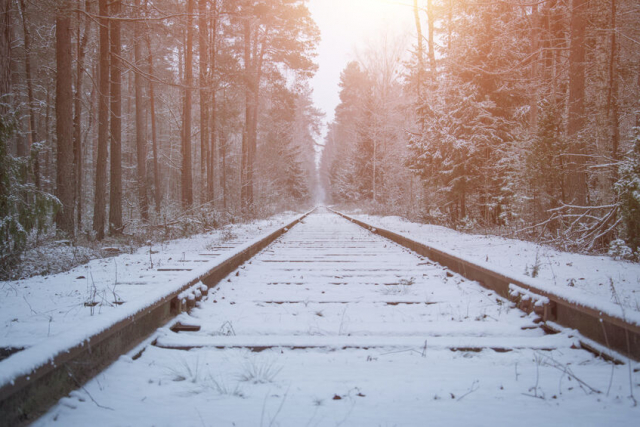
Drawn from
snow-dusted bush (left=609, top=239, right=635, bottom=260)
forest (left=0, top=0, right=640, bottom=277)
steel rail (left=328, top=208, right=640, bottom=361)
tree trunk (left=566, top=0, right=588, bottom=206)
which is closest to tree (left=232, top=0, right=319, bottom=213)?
forest (left=0, top=0, right=640, bottom=277)

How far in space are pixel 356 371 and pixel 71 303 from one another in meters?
2.42

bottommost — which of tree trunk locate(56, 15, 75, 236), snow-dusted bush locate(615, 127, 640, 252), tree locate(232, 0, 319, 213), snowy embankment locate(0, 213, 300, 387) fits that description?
snowy embankment locate(0, 213, 300, 387)

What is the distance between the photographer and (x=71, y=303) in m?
3.03

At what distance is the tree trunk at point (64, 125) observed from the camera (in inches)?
331

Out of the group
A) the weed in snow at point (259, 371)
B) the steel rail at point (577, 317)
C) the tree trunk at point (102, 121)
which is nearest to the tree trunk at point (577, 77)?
the steel rail at point (577, 317)

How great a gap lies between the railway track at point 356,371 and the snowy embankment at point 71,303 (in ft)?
0.77

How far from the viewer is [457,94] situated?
12000mm

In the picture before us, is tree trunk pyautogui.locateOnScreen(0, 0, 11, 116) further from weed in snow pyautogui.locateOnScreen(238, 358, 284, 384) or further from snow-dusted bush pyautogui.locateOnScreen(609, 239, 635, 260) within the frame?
snow-dusted bush pyautogui.locateOnScreen(609, 239, 635, 260)

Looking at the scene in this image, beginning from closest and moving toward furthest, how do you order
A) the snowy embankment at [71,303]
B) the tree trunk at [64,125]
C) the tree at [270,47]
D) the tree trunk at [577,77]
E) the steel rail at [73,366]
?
1. the steel rail at [73,366]
2. the snowy embankment at [71,303]
3. the tree trunk at [577,77]
4. the tree trunk at [64,125]
5. the tree at [270,47]

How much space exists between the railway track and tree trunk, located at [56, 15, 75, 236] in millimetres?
6854

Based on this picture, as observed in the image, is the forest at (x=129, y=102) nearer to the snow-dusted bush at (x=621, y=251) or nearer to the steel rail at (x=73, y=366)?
the steel rail at (x=73, y=366)

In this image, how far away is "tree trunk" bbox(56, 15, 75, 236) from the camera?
8.41 m

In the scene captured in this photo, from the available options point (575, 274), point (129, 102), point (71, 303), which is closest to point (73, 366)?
point (71, 303)

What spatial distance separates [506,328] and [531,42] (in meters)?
12.8
